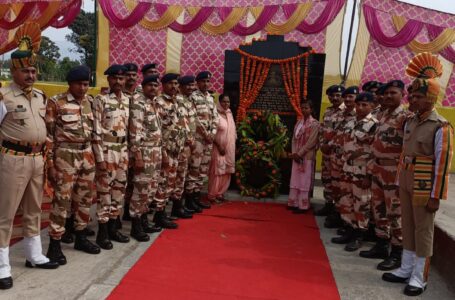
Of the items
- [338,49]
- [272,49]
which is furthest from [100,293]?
A: [338,49]

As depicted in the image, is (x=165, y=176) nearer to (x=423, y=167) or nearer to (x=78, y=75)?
(x=78, y=75)

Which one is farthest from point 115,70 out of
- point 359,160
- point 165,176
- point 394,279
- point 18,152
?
point 394,279

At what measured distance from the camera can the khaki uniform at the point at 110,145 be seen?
3.68 meters

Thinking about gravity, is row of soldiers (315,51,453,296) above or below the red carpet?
above

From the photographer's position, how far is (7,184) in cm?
298

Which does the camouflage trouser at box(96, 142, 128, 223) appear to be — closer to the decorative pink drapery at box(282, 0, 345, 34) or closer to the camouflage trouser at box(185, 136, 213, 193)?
the camouflage trouser at box(185, 136, 213, 193)

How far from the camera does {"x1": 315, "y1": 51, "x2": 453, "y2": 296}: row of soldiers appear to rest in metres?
3.17

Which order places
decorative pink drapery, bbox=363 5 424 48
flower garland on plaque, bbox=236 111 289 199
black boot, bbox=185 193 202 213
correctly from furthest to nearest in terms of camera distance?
decorative pink drapery, bbox=363 5 424 48 < flower garland on plaque, bbox=236 111 289 199 < black boot, bbox=185 193 202 213

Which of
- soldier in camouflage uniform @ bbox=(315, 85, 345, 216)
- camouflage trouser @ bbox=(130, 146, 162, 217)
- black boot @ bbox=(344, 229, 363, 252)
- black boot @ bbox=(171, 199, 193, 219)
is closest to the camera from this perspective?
camouflage trouser @ bbox=(130, 146, 162, 217)

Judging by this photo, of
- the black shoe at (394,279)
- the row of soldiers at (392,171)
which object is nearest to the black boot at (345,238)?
the row of soldiers at (392,171)

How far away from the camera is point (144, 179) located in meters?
4.17

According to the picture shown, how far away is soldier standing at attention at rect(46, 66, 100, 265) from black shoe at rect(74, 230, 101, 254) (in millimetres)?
296


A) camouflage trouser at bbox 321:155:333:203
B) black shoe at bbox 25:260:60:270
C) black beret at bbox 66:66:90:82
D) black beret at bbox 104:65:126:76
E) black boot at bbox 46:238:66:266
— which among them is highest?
black beret at bbox 104:65:126:76

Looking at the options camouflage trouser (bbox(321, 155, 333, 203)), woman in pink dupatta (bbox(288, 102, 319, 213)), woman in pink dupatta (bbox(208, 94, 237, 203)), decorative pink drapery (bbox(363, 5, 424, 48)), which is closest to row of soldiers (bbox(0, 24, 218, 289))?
woman in pink dupatta (bbox(208, 94, 237, 203))
